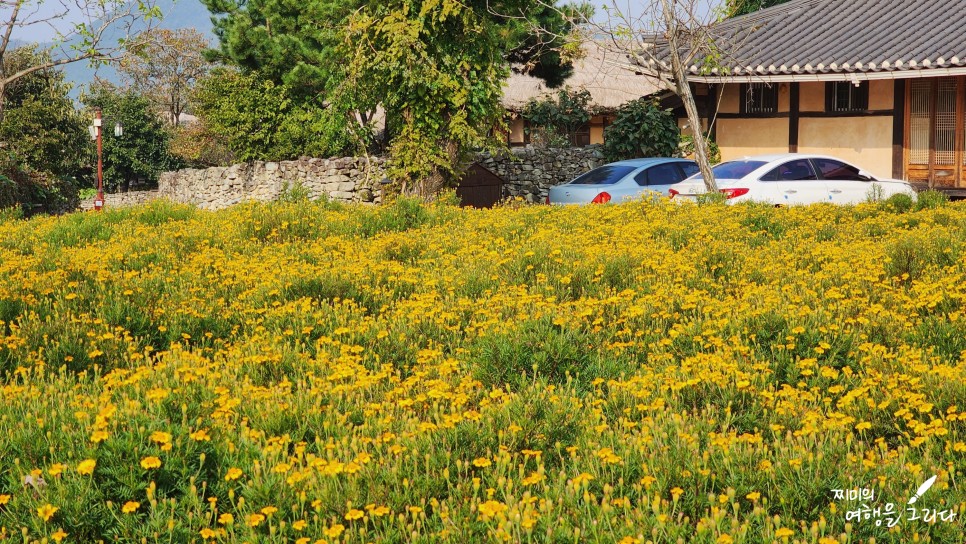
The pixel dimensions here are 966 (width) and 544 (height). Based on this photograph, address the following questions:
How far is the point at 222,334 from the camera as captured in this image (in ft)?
23.7

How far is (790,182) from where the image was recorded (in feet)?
52.6

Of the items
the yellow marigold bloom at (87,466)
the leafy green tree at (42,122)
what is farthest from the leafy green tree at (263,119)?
the yellow marigold bloom at (87,466)

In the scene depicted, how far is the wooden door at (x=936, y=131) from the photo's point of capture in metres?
19.6

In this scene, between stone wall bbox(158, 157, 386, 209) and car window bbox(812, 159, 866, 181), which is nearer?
car window bbox(812, 159, 866, 181)

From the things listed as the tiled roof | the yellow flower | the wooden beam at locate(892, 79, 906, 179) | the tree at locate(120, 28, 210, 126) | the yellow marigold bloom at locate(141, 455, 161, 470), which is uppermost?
the tree at locate(120, 28, 210, 126)

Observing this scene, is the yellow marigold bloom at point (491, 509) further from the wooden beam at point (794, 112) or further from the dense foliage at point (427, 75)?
the wooden beam at point (794, 112)

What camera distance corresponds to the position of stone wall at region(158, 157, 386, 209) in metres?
20.9

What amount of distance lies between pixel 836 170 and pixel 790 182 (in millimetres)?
1332

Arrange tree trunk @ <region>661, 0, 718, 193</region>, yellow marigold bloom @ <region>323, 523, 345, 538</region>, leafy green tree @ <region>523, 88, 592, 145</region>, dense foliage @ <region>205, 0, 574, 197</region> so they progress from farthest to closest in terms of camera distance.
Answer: leafy green tree @ <region>523, 88, 592, 145</region> → dense foliage @ <region>205, 0, 574, 197</region> → tree trunk @ <region>661, 0, 718, 193</region> → yellow marigold bloom @ <region>323, 523, 345, 538</region>

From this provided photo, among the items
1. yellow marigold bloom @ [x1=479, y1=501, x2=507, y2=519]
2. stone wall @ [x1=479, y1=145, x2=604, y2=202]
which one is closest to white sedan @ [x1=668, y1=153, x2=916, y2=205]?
stone wall @ [x1=479, y1=145, x2=604, y2=202]

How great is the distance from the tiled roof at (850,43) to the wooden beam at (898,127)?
1157 mm

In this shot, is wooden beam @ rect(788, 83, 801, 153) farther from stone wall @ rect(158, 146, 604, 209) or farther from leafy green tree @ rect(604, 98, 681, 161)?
stone wall @ rect(158, 146, 604, 209)

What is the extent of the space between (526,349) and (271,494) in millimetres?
2407

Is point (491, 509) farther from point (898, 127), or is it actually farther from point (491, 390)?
point (898, 127)
